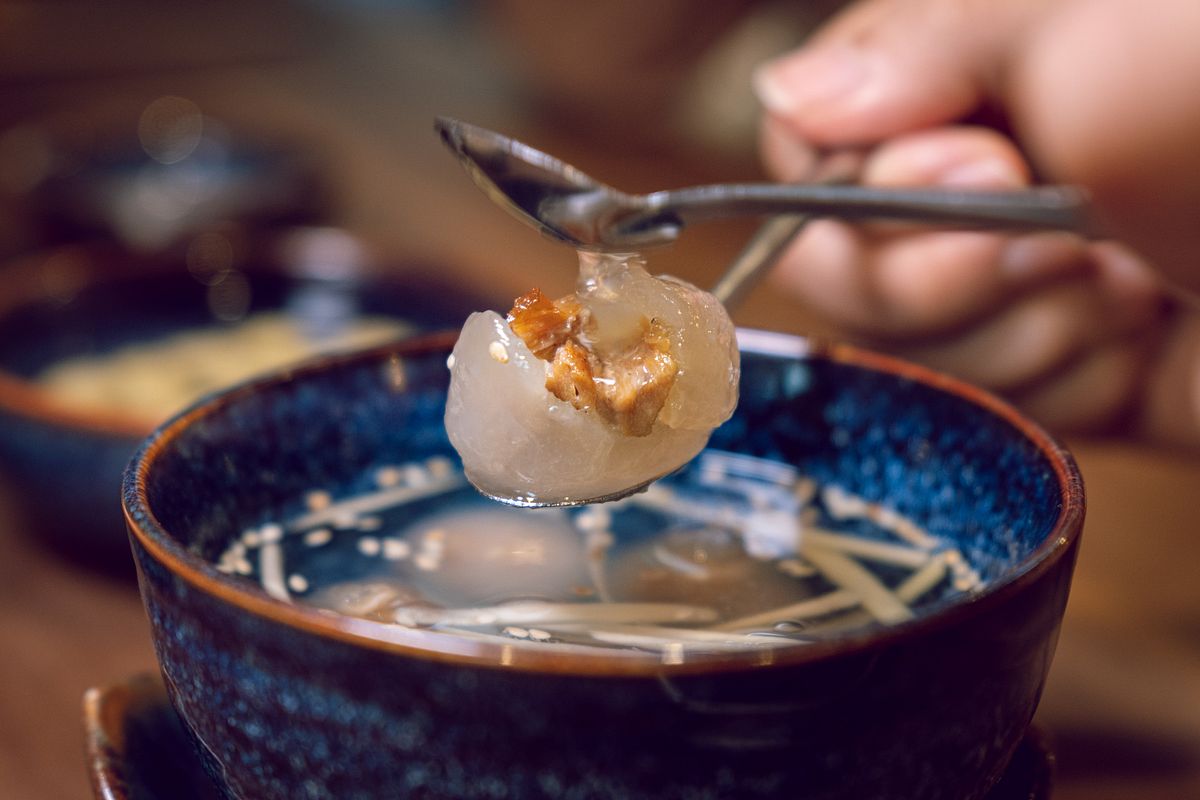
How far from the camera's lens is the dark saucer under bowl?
593mm

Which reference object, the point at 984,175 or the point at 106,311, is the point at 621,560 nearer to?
the point at 984,175

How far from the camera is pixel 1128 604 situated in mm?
1014

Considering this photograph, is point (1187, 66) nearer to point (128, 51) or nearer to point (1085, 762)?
point (1085, 762)

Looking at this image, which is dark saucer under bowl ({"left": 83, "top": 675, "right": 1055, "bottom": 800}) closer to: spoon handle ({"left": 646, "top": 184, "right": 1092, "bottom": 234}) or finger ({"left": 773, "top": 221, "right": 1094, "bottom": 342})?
spoon handle ({"left": 646, "top": 184, "right": 1092, "bottom": 234})

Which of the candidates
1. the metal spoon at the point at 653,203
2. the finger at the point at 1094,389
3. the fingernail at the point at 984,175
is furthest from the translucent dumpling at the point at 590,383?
the finger at the point at 1094,389

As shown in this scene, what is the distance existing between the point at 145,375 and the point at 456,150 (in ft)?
2.93

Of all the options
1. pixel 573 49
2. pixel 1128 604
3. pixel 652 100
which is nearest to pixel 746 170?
pixel 652 100

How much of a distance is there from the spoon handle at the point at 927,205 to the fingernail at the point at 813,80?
14.4 inches

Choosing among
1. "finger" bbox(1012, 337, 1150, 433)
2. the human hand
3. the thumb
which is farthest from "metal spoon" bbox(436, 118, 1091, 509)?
"finger" bbox(1012, 337, 1150, 433)

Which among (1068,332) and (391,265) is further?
(391,265)

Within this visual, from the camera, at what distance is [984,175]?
1.08m

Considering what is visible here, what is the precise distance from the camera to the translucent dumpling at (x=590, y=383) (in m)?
0.69

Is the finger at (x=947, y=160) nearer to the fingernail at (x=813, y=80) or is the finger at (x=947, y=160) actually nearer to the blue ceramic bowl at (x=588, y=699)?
the fingernail at (x=813, y=80)

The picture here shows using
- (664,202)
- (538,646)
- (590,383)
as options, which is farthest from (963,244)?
(538,646)
